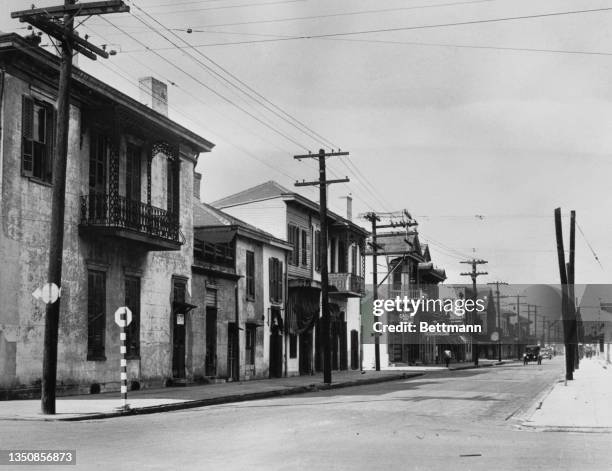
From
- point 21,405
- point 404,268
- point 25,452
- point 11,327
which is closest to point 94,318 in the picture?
point 11,327

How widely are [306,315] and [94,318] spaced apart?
62.0 ft

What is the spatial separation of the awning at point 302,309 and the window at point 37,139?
A: 19.8 m

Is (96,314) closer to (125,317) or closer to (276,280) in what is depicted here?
(125,317)

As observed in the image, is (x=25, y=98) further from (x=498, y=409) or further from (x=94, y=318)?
(x=498, y=409)

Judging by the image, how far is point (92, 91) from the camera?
24.4m

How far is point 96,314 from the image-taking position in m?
25.2

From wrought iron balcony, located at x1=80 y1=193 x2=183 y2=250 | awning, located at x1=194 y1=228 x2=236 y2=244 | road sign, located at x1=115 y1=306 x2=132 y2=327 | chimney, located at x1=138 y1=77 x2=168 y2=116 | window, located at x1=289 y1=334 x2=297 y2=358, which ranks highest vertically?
chimney, located at x1=138 y1=77 x2=168 y2=116

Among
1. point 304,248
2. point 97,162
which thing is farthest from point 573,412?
point 304,248

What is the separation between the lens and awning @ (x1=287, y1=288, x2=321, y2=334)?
135ft

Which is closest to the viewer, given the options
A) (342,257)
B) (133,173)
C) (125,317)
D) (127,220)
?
(125,317)

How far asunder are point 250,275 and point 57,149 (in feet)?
63.3

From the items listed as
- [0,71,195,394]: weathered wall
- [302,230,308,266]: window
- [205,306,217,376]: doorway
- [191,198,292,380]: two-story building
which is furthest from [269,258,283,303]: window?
[0,71,195,394]: weathered wall

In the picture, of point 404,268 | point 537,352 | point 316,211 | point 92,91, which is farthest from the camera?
point 537,352

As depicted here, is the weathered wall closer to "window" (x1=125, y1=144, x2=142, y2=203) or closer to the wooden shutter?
the wooden shutter
